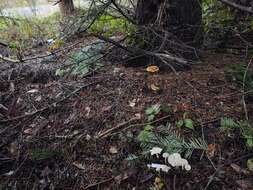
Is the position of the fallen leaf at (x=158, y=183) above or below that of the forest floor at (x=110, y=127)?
below

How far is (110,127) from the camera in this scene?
2191 mm

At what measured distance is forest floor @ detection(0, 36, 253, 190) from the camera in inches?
71.6

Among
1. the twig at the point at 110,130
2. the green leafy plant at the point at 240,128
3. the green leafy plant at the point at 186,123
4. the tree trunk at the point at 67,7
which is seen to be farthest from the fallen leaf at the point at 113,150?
the tree trunk at the point at 67,7

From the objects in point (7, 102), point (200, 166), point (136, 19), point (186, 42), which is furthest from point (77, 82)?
point (200, 166)

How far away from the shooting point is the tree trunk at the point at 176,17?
2729 mm

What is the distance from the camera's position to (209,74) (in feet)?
8.40

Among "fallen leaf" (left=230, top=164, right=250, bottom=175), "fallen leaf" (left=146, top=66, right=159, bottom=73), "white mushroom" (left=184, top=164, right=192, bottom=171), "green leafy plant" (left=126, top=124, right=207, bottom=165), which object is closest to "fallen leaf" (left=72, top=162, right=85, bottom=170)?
"green leafy plant" (left=126, top=124, right=207, bottom=165)

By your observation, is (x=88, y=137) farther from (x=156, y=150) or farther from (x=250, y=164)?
(x=250, y=164)

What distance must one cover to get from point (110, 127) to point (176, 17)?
1274 millimetres

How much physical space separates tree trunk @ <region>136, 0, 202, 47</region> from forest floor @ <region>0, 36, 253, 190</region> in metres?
0.27

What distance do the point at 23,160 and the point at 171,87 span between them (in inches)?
49.9

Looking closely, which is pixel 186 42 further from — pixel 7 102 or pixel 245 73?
pixel 7 102

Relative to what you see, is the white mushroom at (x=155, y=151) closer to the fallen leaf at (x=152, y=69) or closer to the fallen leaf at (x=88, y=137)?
the fallen leaf at (x=88, y=137)

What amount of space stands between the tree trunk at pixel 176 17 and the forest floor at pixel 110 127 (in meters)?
0.27
